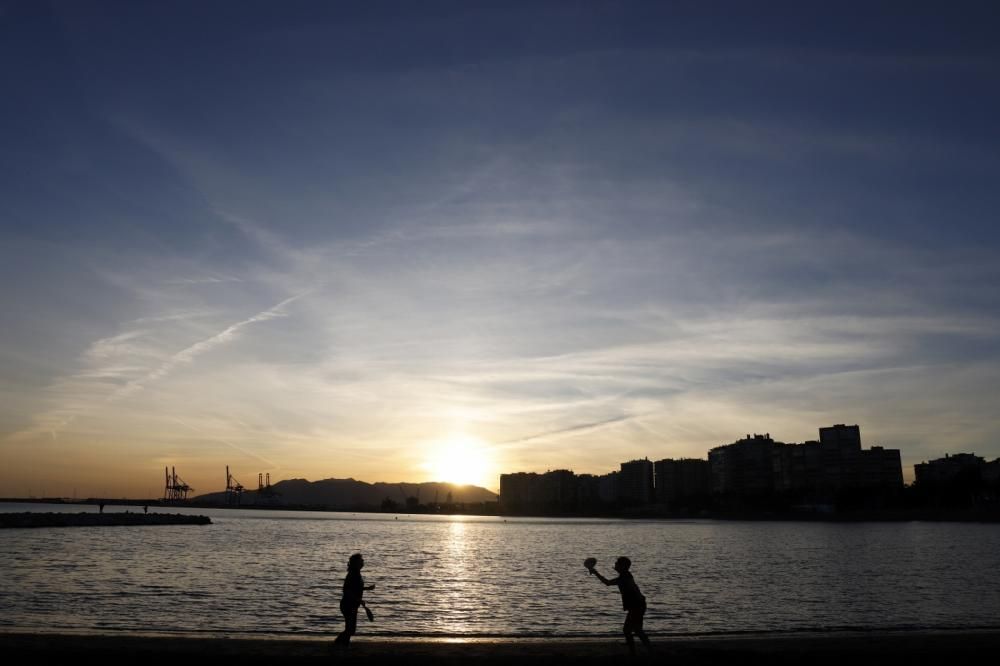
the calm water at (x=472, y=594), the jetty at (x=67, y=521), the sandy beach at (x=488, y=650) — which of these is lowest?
the jetty at (x=67, y=521)

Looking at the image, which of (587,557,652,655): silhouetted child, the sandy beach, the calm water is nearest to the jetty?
the calm water

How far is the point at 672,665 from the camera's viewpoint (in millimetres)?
18719

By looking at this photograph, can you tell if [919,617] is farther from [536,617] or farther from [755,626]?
[536,617]

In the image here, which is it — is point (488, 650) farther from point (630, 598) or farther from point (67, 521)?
point (67, 521)

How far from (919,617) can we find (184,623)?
3653cm

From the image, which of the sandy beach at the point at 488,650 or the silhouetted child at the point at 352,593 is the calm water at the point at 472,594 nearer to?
the sandy beach at the point at 488,650

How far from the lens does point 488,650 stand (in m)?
21.8

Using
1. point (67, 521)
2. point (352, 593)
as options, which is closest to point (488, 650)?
point (352, 593)

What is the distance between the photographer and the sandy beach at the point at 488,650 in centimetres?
1950

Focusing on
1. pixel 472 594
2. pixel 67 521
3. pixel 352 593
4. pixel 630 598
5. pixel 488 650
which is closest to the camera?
pixel 630 598

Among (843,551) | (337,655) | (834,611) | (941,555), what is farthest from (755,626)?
(843,551)

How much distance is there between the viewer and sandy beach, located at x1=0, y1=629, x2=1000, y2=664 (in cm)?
1950

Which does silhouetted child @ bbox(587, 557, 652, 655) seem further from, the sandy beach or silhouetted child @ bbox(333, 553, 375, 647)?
silhouetted child @ bbox(333, 553, 375, 647)

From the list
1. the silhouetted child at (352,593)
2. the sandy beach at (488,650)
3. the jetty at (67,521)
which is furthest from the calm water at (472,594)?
the jetty at (67,521)
